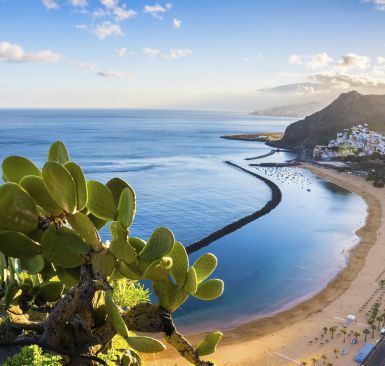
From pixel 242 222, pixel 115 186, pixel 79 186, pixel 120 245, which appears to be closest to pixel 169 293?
pixel 120 245

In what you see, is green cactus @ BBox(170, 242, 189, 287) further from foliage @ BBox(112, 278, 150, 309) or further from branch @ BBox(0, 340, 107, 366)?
branch @ BBox(0, 340, 107, 366)

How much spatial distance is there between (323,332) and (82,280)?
22.1m

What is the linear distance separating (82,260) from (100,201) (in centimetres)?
75

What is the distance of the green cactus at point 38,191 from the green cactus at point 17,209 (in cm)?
11

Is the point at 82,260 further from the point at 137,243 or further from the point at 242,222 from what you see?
the point at 242,222

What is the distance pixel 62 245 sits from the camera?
4.87m

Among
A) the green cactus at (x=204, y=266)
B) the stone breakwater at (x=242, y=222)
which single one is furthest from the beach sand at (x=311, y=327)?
the green cactus at (x=204, y=266)

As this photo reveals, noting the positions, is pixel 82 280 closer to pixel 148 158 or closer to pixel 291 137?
pixel 148 158

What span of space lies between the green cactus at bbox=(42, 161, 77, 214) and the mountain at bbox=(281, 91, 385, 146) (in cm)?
Result: 12928

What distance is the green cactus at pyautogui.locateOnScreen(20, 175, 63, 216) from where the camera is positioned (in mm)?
4836

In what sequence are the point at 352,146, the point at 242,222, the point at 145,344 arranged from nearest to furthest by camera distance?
the point at 145,344 → the point at 242,222 → the point at 352,146

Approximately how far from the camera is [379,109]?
148 meters

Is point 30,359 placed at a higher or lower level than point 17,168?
lower

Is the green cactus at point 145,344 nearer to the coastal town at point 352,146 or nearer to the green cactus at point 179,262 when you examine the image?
the green cactus at point 179,262
